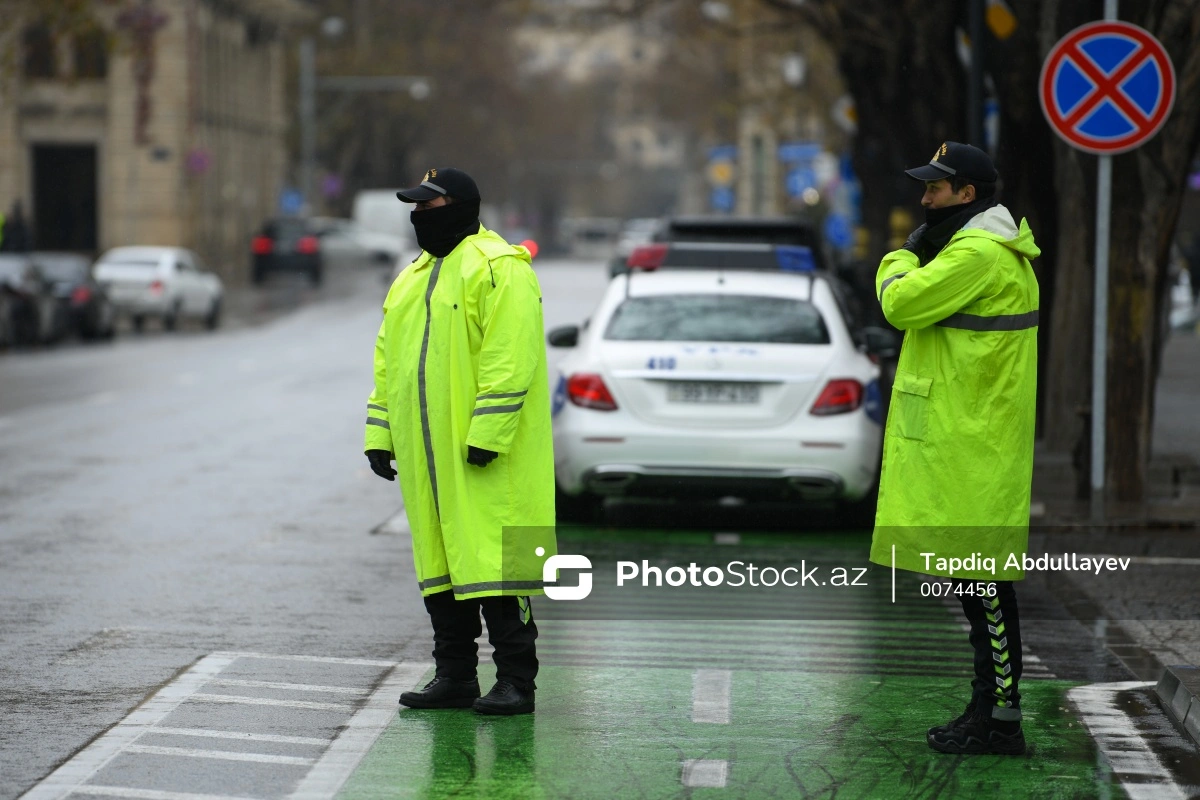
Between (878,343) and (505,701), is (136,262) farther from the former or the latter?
(505,701)

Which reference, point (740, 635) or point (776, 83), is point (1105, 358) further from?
point (776, 83)

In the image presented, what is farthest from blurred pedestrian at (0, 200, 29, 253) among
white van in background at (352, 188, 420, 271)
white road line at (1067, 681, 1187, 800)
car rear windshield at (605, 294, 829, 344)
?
white road line at (1067, 681, 1187, 800)

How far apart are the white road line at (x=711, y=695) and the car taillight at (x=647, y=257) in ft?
19.4

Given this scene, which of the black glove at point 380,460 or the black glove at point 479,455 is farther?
the black glove at point 380,460

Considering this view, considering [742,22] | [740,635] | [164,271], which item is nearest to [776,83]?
[742,22]

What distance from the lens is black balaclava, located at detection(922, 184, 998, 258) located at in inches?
258

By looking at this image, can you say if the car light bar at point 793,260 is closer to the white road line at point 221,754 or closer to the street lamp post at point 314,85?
the white road line at point 221,754

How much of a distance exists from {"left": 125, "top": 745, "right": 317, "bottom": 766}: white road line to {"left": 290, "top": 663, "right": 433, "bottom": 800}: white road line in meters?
0.08

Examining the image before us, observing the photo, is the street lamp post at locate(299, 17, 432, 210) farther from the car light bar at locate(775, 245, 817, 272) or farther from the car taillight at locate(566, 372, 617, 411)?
the car taillight at locate(566, 372, 617, 411)

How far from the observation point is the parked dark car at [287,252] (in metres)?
58.2

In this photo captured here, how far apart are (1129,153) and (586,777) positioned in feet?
24.4

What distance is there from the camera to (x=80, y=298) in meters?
33.7

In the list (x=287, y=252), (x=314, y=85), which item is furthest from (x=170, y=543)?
(x=314, y=85)
